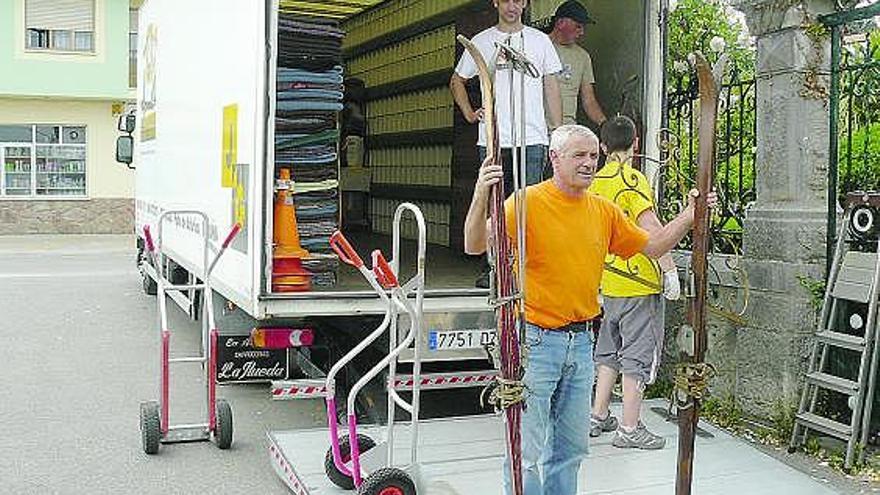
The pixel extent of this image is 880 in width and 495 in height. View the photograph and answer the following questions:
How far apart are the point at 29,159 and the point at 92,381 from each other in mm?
20673

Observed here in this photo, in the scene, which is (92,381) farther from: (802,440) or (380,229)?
(802,440)

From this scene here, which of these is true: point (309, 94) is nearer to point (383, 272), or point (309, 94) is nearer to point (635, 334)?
point (383, 272)

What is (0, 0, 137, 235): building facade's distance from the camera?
2708 centimetres

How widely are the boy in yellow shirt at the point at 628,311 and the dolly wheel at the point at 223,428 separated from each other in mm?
2258

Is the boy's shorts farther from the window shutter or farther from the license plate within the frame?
the window shutter

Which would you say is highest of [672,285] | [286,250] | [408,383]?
[286,250]

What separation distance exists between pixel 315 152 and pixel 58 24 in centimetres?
2381

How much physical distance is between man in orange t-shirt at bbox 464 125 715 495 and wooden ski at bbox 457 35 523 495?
352mm

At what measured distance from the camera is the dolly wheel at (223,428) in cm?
646

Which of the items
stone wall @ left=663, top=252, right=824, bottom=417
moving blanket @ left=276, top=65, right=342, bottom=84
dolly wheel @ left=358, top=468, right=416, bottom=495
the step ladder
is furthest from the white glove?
moving blanket @ left=276, top=65, right=342, bottom=84

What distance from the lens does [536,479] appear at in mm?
4160

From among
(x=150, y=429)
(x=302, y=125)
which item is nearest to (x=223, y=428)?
(x=150, y=429)

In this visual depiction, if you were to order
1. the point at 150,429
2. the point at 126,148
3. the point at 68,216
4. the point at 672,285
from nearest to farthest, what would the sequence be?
the point at 672,285, the point at 150,429, the point at 126,148, the point at 68,216

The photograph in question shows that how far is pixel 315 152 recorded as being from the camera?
252 inches
